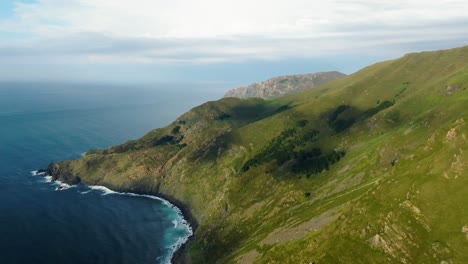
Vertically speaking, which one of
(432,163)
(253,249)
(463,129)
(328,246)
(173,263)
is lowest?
(173,263)

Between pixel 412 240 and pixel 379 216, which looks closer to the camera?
pixel 412 240

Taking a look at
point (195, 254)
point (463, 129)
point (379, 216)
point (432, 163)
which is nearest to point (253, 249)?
point (195, 254)

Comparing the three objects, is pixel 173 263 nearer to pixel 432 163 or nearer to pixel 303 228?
pixel 303 228

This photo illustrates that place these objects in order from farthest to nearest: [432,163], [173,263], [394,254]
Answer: [173,263], [432,163], [394,254]

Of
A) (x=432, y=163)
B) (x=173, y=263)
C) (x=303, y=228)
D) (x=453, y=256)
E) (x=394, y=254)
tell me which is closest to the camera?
(x=453, y=256)

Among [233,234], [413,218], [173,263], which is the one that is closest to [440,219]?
[413,218]

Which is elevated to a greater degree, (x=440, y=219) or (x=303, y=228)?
(x=440, y=219)

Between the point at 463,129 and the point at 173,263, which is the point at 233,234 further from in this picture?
the point at 463,129

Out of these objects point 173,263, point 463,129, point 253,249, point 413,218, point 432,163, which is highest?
point 463,129

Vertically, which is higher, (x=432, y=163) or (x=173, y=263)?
(x=432, y=163)
